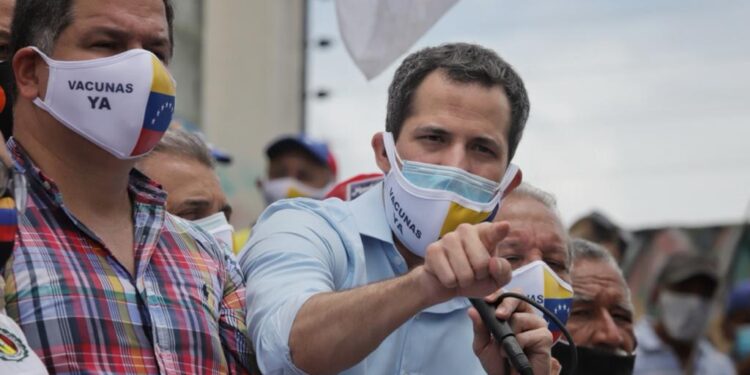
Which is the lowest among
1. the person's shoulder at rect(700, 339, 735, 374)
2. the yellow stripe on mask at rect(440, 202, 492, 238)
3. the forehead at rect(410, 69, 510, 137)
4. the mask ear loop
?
the person's shoulder at rect(700, 339, 735, 374)

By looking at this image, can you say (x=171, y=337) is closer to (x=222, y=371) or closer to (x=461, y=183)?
(x=222, y=371)

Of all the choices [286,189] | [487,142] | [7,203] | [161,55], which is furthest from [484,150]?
[286,189]

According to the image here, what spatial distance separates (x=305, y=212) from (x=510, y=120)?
0.62 meters

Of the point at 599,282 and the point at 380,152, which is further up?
the point at 380,152

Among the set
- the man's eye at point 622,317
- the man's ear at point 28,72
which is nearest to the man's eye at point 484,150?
the man's ear at point 28,72

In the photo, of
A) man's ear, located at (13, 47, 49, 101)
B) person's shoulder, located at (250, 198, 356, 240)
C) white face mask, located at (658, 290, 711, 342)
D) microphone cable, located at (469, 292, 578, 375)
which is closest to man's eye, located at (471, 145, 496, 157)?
person's shoulder, located at (250, 198, 356, 240)

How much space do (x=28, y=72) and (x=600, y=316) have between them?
2.35m

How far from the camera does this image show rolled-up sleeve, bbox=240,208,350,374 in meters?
2.77

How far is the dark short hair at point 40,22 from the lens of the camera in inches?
109

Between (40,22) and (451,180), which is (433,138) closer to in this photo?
(451,180)

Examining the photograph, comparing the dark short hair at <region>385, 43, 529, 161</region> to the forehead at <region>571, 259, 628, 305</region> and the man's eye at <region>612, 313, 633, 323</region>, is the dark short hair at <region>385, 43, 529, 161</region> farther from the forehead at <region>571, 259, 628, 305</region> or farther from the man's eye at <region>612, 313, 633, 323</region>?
the man's eye at <region>612, 313, 633, 323</region>

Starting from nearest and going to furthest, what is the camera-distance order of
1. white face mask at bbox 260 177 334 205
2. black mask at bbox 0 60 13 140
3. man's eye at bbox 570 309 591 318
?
black mask at bbox 0 60 13 140, man's eye at bbox 570 309 591 318, white face mask at bbox 260 177 334 205

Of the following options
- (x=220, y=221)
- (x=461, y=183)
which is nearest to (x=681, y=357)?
(x=220, y=221)

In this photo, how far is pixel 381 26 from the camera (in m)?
3.87
